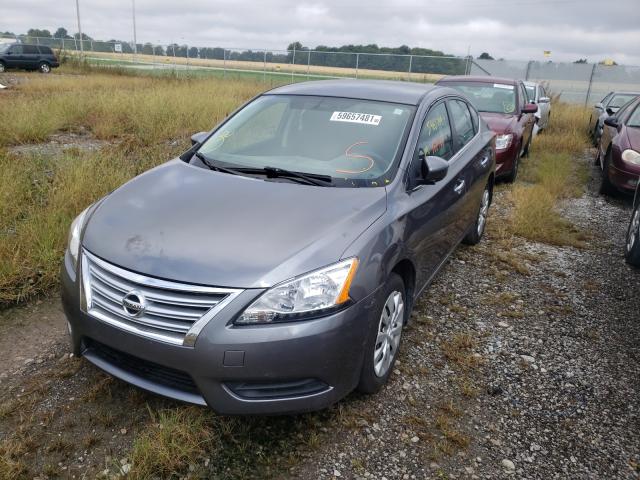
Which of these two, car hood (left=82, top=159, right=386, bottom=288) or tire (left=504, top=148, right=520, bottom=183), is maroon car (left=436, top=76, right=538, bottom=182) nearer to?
tire (left=504, top=148, right=520, bottom=183)

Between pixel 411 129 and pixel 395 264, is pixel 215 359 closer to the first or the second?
pixel 395 264

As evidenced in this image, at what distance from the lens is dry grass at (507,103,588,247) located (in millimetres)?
5881

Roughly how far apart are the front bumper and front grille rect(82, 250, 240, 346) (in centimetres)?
3

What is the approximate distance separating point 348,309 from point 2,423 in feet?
6.12

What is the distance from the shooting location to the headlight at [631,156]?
679cm

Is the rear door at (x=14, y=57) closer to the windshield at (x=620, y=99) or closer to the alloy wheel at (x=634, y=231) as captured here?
the windshield at (x=620, y=99)

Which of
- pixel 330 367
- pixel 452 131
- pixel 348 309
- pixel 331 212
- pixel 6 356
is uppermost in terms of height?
pixel 452 131

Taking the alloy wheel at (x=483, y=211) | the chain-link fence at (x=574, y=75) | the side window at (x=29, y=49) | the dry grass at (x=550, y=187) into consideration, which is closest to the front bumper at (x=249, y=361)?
the alloy wheel at (x=483, y=211)

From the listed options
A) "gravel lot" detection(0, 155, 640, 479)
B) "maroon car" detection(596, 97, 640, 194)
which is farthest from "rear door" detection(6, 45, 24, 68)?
"maroon car" detection(596, 97, 640, 194)

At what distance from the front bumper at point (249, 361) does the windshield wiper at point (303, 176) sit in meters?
0.91

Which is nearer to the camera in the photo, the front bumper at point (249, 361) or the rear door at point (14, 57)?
the front bumper at point (249, 361)

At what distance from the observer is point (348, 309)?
2342mm

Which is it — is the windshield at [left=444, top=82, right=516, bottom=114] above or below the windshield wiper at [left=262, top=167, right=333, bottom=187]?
above

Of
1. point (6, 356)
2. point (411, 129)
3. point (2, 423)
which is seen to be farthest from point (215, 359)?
point (411, 129)
